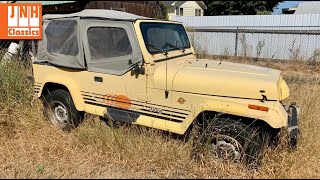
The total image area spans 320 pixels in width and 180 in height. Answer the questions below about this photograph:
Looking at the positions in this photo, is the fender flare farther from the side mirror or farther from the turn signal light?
Answer: the turn signal light

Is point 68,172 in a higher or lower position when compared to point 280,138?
lower

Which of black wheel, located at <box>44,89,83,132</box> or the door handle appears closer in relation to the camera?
the door handle

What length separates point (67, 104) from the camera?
4.86 meters

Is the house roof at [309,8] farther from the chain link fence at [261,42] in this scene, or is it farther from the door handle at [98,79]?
the door handle at [98,79]

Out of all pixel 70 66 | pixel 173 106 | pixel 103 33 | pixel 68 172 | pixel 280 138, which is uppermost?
pixel 103 33

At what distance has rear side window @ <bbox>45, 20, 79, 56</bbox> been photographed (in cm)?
472

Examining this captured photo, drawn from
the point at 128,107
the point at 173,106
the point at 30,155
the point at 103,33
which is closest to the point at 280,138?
the point at 173,106

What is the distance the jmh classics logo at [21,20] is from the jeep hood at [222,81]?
3.44 m

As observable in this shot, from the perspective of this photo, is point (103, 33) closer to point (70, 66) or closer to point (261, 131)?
point (70, 66)

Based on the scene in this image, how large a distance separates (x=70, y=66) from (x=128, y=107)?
1.14m

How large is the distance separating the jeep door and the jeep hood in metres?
0.37

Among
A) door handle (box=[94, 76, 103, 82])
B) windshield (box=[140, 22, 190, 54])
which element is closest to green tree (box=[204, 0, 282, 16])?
windshield (box=[140, 22, 190, 54])

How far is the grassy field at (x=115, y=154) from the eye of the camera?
11.6 feet

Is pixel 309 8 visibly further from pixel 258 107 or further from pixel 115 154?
pixel 115 154
